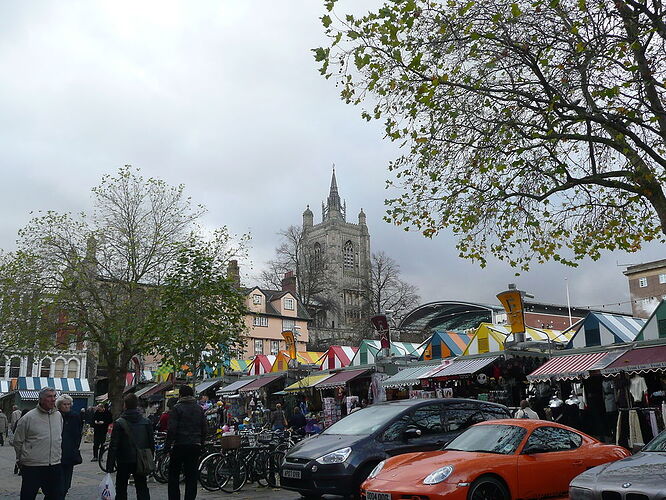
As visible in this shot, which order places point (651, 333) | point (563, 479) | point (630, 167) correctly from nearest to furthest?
point (563, 479), point (630, 167), point (651, 333)

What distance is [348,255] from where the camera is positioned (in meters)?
Answer: 118

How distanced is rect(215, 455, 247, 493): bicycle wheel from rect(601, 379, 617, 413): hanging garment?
10702mm

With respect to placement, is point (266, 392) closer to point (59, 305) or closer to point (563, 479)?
point (59, 305)

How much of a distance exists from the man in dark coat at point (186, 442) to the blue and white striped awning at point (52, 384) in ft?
136

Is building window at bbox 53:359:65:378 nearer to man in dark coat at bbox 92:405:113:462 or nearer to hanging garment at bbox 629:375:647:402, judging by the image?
man in dark coat at bbox 92:405:113:462

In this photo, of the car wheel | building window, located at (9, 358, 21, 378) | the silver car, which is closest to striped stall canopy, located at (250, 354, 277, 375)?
the car wheel

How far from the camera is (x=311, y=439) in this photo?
10.6 metres

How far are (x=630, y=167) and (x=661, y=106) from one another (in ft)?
4.31

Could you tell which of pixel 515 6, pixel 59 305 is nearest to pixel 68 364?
pixel 59 305

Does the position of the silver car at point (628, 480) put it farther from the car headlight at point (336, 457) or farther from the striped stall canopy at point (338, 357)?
the striped stall canopy at point (338, 357)

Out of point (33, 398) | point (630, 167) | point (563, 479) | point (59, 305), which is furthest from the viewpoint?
point (33, 398)

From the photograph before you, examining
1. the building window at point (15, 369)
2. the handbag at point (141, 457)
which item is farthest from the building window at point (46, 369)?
the handbag at point (141, 457)

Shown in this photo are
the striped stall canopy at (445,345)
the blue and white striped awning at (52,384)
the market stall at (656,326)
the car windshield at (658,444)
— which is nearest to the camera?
the car windshield at (658,444)

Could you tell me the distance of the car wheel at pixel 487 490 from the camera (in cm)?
773
